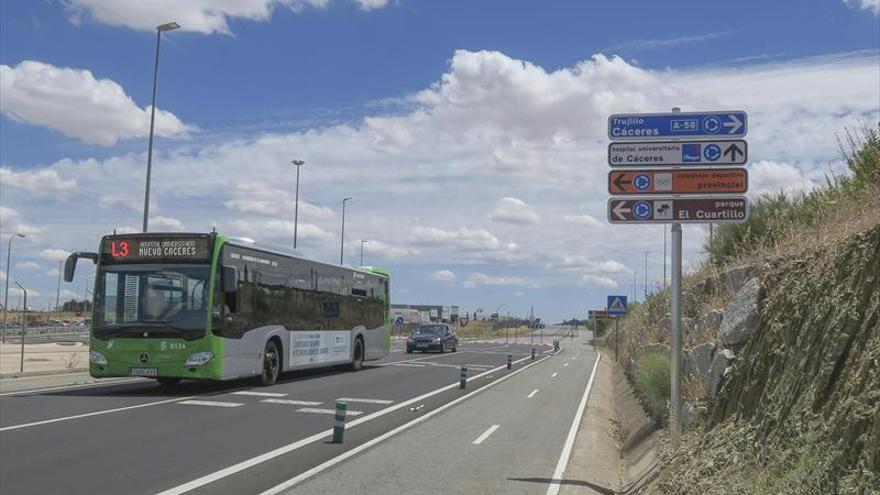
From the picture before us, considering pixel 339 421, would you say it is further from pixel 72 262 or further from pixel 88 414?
pixel 72 262

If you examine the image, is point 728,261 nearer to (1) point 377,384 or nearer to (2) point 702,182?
(2) point 702,182

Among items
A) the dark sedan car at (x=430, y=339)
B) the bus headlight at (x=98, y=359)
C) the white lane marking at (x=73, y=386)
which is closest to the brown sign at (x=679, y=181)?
the bus headlight at (x=98, y=359)

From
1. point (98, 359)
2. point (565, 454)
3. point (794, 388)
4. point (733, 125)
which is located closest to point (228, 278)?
point (98, 359)

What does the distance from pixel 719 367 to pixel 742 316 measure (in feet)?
2.07

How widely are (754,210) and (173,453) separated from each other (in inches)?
441

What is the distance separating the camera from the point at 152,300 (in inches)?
696

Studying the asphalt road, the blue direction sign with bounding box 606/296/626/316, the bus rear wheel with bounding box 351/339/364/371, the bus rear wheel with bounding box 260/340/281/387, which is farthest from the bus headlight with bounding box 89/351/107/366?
the blue direction sign with bounding box 606/296/626/316

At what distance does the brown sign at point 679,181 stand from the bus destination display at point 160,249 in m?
11.6

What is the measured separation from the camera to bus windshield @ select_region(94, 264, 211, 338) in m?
17.5

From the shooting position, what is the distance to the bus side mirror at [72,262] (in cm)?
1627

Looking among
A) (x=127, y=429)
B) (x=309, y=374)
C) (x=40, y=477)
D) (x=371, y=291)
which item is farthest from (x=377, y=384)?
(x=40, y=477)

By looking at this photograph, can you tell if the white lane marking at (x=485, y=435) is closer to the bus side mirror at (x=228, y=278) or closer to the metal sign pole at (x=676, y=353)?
the metal sign pole at (x=676, y=353)

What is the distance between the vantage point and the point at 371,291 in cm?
2877

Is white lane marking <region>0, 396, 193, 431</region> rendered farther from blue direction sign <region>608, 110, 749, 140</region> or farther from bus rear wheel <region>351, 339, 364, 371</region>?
bus rear wheel <region>351, 339, 364, 371</region>
